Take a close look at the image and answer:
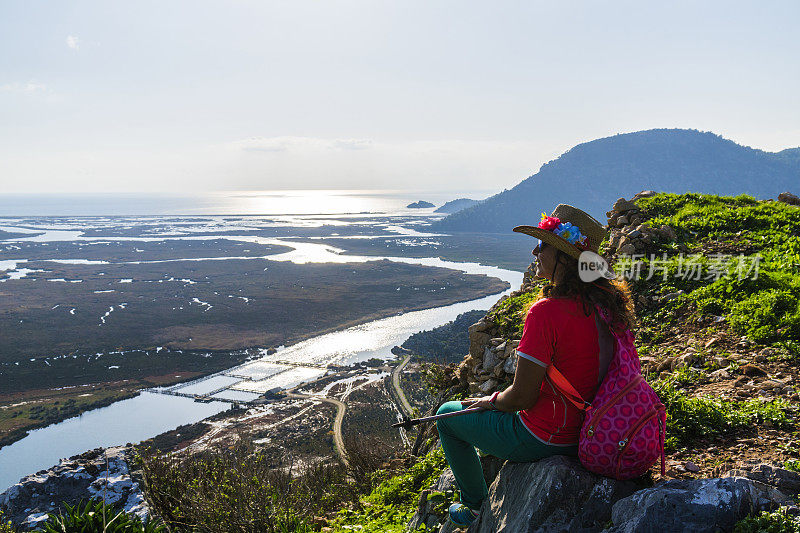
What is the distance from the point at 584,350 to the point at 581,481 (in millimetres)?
750

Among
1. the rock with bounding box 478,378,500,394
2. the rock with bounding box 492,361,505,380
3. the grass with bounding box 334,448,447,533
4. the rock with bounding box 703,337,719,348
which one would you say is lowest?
the grass with bounding box 334,448,447,533

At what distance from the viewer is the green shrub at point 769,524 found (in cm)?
239

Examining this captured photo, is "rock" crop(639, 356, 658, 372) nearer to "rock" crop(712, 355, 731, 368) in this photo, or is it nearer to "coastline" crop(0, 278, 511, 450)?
"rock" crop(712, 355, 731, 368)

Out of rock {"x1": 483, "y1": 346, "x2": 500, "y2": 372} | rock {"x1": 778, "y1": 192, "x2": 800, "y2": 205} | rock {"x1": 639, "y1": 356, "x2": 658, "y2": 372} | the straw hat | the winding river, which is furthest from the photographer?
the winding river

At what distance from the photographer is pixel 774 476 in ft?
9.68

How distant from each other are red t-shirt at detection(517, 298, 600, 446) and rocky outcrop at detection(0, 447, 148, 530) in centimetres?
550

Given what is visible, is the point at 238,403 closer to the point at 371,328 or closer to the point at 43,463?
the point at 43,463

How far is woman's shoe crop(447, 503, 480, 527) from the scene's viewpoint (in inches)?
150

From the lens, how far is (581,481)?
2873mm

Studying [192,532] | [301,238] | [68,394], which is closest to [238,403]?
[68,394]

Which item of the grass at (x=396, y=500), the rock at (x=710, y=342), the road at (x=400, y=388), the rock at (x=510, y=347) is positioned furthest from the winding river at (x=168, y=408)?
the rock at (x=710, y=342)

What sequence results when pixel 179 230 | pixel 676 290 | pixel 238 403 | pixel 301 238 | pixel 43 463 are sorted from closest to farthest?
1. pixel 676 290
2. pixel 43 463
3. pixel 238 403
4. pixel 301 238
5. pixel 179 230

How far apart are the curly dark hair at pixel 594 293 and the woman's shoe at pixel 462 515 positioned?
1864 mm

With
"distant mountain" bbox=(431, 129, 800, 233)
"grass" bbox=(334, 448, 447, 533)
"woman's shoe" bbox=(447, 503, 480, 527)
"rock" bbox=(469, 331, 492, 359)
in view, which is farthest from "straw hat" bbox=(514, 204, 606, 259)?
"distant mountain" bbox=(431, 129, 800, 233)
